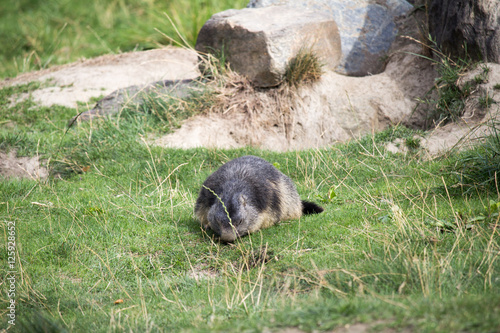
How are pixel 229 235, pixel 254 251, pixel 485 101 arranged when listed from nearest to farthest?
1. pixel 254 251
2. pixel 229 235
3. pixel 485 101

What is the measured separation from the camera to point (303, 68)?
996 centimetres

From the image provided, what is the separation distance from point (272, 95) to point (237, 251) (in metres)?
5.63

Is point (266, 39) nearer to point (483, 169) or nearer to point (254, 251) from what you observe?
point (483, 169)

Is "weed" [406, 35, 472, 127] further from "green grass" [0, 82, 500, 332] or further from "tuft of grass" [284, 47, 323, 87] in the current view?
"tuft of grass" [284, 47, 323, 87]

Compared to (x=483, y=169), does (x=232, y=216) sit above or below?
below

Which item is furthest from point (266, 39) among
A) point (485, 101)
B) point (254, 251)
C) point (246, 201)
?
point (254, 251)

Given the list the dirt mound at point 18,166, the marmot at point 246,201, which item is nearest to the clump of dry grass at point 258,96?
the dirt mound at point 18,166

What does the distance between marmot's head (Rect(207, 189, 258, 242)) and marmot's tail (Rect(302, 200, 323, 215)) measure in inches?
34.1

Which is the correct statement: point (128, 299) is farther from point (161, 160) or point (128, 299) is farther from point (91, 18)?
point (91, 18)

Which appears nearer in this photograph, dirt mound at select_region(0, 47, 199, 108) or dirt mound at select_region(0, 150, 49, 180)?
dirt mound at select_region(0, 150, 49, 180)

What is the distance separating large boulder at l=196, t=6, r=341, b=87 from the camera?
9.77 meters

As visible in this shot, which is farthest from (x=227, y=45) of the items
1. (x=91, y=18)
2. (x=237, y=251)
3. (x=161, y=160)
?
(x=91, y=18)

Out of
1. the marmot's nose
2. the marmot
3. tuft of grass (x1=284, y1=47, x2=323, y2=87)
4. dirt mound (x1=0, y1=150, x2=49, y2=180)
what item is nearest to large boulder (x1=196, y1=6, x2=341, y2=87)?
tuft of grass (x1=284, y1=47, x2=323, y2=87)

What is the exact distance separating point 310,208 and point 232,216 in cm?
127
